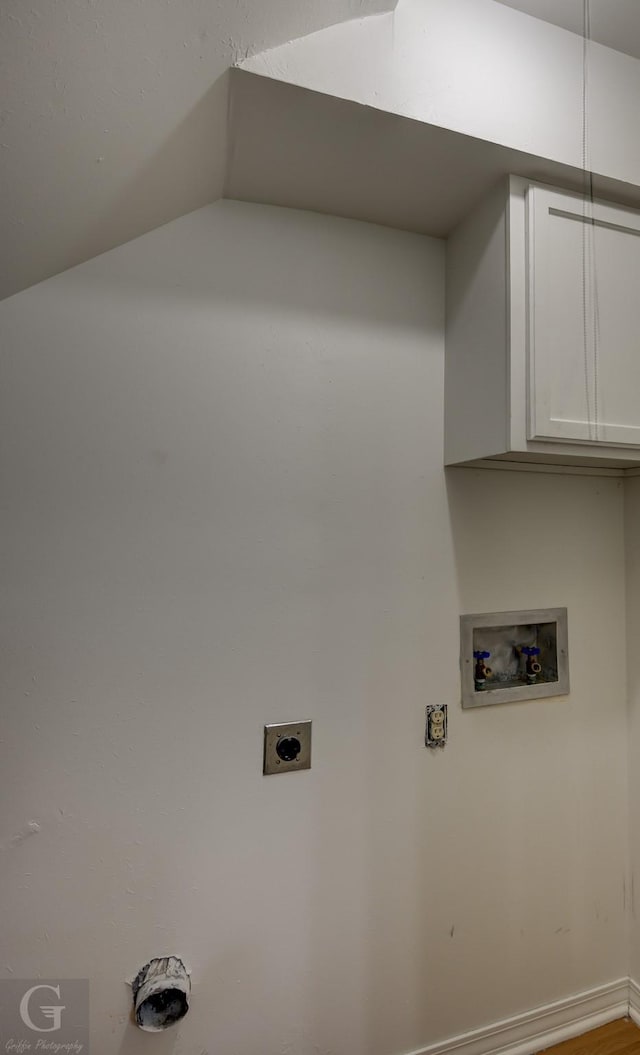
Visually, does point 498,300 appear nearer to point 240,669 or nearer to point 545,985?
point 240,669

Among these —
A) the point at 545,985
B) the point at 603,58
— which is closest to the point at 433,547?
the point at 603,58

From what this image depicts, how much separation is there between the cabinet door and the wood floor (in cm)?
168

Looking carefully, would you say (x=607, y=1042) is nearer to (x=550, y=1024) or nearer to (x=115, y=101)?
(x=550, y=1024)

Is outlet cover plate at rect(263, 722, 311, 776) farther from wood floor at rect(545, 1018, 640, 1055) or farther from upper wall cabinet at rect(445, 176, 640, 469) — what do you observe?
wood floor at rect(545, 1018, 640, 1055)

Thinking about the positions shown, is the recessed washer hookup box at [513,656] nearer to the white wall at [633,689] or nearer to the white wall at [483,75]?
the white wall at [633,689]

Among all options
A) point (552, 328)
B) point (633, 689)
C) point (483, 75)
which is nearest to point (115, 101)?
point (483, 75)

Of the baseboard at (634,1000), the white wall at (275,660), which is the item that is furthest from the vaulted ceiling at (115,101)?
the baseboard at (634,1000)

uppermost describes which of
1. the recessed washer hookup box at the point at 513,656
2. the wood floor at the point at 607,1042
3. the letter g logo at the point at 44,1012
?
the recessed washer hookup box at the point at 513,656

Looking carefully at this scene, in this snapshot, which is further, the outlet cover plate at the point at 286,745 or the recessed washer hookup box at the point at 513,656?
the recessed washer hookup box at the point at 513,656

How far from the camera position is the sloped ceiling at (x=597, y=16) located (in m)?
1.04

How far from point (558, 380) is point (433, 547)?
511mm

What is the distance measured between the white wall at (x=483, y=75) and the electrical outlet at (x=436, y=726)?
133 centimetres

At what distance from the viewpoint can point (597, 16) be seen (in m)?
1.07

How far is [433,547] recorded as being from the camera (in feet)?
4.50
